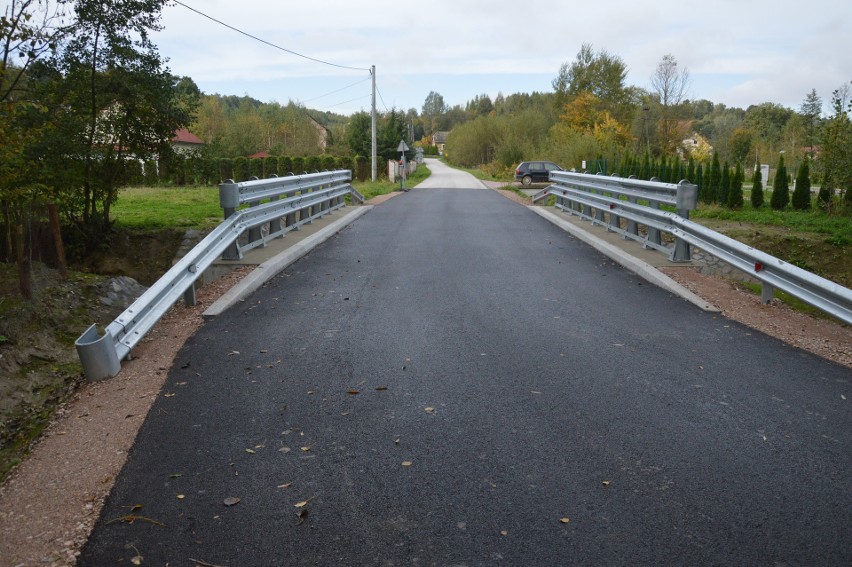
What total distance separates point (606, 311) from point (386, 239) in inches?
252

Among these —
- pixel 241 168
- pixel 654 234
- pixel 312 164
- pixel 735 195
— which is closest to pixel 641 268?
pixel 654 234

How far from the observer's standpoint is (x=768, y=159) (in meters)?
66.7

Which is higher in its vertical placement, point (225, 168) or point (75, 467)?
point (225, 168)

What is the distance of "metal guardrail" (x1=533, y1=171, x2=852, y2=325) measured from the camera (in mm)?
5953

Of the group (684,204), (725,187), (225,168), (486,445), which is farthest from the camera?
(225,168)

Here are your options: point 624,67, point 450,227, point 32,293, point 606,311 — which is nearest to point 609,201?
point 450,227

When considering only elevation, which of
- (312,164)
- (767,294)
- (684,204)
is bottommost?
(767,294)

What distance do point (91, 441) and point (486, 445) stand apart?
230 centimetres

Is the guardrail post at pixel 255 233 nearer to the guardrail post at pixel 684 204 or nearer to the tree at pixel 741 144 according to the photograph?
the guardrail post at pixel 684 204

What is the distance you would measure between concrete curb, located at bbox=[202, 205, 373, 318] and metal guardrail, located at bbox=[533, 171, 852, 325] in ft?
17.5

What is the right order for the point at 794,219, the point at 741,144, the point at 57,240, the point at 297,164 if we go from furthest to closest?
the point at 741,144 < the point at 297,164 < the point at 794,219 < the point at 57,240

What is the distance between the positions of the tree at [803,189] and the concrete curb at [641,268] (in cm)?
918

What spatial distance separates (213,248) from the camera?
7.74 metres

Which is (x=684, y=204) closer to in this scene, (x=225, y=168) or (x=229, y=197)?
(x=229, y=197)
